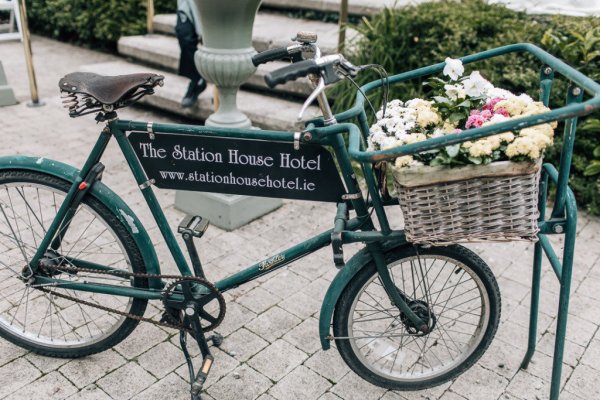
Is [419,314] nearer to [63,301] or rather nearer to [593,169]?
[63,301]

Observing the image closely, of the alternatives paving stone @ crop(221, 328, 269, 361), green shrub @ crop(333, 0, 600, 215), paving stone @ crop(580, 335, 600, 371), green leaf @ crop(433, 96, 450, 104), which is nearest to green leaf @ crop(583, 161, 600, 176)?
green shrub @ crop(333, 0, 600, 215)

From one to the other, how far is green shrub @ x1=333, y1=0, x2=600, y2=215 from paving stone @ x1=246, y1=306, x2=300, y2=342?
2352 millimetres

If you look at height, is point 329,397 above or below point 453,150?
below

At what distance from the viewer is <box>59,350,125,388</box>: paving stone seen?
8.74 feet

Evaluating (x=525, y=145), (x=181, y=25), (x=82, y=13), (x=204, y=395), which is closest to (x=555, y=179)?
(x=525, y=145)

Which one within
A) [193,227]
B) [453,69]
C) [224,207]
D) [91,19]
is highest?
[453,69]

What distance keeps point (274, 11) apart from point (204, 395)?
567 cm

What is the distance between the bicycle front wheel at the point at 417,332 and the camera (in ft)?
7.64

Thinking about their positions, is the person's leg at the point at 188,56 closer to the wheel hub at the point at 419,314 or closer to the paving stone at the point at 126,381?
the paving stone at the point at 126,381

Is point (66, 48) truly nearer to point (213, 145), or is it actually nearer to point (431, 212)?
point (213, 145)

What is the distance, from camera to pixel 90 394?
258 centimetres

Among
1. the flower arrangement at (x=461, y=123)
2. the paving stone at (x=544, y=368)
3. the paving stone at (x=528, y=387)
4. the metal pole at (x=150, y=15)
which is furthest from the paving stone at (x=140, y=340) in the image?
the metal pole at (x=150, y=15)

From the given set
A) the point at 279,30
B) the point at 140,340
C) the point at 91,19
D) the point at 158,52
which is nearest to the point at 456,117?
the point at 140,340

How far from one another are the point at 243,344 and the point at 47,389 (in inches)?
36.4
